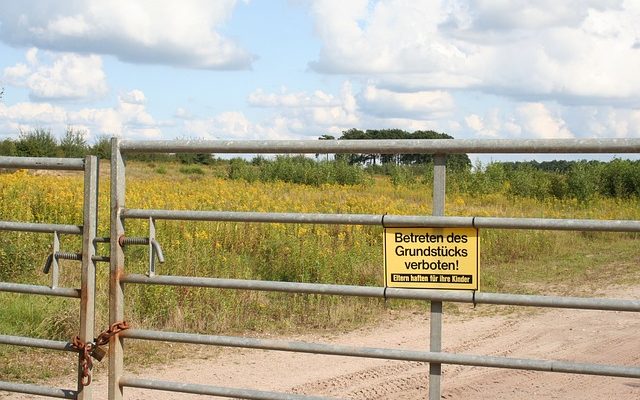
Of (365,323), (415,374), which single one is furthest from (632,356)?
(365,323)

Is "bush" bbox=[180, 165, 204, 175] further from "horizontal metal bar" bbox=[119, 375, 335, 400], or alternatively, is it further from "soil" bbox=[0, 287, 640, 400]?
"horizontal metal bar" bbox=[119, 375, 335, 400]

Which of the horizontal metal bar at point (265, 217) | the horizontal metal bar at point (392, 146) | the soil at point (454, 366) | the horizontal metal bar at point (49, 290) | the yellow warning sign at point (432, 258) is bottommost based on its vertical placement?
the soil at point (454, 366)

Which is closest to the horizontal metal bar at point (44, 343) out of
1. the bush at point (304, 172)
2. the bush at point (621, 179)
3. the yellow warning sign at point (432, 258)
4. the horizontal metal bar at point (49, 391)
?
the horizontal metal bar at point (49, 391)

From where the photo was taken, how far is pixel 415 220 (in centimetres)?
365

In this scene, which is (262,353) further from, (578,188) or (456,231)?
(578,188)

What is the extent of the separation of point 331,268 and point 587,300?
25.0 ft

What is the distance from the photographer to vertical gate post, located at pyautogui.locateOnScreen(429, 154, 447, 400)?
143 inches

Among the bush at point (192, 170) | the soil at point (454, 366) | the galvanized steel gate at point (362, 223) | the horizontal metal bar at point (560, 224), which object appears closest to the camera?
the horizontal metal bar at point (560, 224)

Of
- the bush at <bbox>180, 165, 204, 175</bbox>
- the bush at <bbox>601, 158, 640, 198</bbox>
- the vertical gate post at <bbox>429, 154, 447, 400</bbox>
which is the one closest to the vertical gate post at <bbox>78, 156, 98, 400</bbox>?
the vertical gate post at <bbox>429, 154, 447, 400</bbox>

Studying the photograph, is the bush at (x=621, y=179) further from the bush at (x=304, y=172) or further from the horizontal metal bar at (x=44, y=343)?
the horizontal metal bar at (x=44, y=343)

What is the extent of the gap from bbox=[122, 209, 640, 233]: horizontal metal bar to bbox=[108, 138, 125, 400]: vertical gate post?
7 centimetres

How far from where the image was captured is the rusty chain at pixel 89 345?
4191mm

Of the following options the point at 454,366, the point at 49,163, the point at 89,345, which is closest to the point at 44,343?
the point at 89,345

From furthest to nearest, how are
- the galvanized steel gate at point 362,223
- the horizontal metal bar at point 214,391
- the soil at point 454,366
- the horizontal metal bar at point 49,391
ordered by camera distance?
the soil at point 454,366
the horizontal metal bar at point 49,391
the horizontal metal bar at point 214,391
the galvanized steel gate at point 362,223
